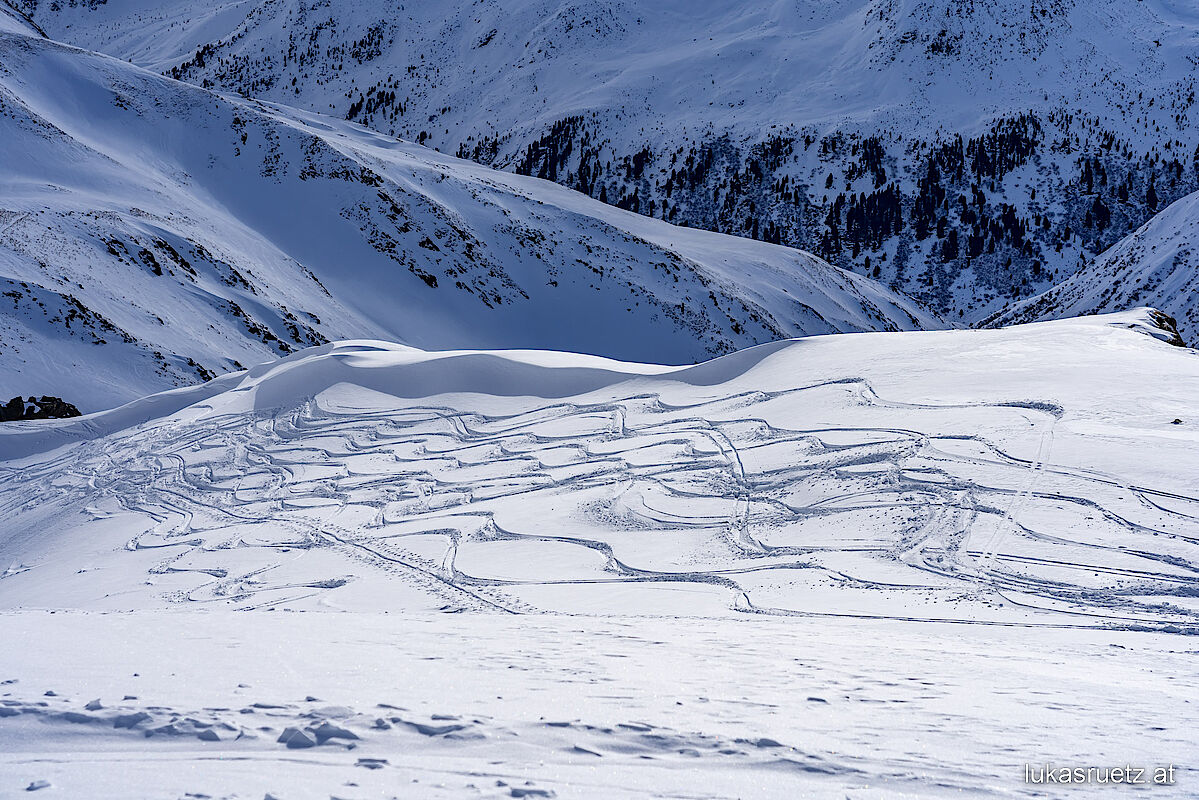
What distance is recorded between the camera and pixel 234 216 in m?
45.2

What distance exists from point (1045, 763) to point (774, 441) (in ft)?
29.1

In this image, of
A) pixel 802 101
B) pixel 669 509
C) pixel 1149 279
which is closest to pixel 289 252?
pixel 669 509

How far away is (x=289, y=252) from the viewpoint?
44281 millimetres

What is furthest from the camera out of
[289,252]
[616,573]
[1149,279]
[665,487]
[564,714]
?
[1149,279]

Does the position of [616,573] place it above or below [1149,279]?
below

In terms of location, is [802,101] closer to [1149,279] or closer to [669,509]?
[1149,279]

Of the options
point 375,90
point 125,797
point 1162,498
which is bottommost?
point 125,797

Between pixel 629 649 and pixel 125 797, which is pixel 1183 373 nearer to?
pixel 629 649

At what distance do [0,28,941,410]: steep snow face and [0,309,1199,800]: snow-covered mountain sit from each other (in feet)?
34.9

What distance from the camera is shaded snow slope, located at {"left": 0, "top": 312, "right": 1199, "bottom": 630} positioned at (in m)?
8.55

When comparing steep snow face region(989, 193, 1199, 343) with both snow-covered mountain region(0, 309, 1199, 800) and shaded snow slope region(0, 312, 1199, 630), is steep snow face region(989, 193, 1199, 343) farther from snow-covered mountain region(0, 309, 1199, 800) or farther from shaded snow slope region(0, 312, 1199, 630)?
shaded snow slope region(0, 312, 1199, 630)

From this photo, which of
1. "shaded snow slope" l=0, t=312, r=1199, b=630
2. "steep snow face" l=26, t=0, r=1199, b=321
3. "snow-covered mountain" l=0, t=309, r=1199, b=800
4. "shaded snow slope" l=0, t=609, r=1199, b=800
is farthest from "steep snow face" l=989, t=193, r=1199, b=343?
"shaded snow slope" l=0, t=609, r=1199, b=800

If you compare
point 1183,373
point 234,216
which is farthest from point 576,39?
point 1183,373

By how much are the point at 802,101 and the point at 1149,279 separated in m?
68.6
